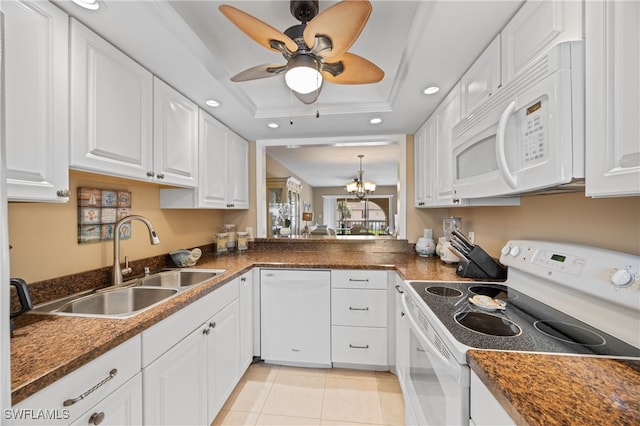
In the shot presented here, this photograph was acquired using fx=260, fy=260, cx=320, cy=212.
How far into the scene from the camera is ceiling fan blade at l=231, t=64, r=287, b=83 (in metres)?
1.33

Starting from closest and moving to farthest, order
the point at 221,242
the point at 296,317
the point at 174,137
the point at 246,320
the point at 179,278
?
the point at 174,137 → the point at 179,278 → the point at 246,320 → the point at 296,317 → the point at 221,242

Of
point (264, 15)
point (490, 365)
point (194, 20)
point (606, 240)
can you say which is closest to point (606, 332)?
point (606, 240)

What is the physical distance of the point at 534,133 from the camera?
85cm

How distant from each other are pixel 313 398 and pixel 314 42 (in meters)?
2.18

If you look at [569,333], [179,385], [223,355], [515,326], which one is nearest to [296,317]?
[223,355]

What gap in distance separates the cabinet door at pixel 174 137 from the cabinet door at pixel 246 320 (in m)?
0.85

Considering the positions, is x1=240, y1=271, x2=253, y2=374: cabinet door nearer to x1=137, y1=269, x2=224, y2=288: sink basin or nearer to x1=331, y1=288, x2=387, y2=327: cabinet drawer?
x1=137, y1=269, x2=224, y2=288: sink basin

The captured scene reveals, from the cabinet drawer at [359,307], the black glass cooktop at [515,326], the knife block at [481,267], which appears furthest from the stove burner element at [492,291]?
the cabinet drawer at [359,307]

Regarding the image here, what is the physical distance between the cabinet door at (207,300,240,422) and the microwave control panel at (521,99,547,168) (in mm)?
1697

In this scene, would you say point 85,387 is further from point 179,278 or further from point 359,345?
point 359,345

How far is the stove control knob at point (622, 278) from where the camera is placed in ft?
2.52

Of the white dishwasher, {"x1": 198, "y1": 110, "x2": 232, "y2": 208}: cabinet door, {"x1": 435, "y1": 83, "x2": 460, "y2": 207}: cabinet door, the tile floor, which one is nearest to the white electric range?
the tile floor

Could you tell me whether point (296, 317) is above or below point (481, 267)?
below

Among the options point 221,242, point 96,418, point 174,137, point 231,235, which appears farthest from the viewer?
point 231,235
